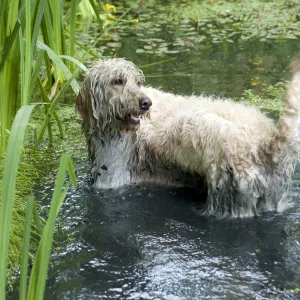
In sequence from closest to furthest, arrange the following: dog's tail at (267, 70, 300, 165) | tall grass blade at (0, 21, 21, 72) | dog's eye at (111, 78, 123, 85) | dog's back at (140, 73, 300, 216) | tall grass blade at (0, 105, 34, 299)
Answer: tall grass blade at (0, 105, 34, 299)
tall grass blade at (0, 21, 21, 72)
dog's tail at (267, 70, 300, 165)
dog's back at (140, 73, 300, 216)
dog's eye at (111, 78, 123, 85)

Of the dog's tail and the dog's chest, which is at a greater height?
the dog's tail

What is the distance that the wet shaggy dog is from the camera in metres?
4.70

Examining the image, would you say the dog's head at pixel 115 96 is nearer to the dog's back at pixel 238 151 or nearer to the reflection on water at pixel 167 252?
the dog's back at pixel 238 151

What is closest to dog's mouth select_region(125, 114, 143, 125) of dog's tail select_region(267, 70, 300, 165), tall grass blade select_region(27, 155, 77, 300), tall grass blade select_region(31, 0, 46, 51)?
tall grass blade select_region(31, 0, 46, 51)

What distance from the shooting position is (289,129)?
14.8ft

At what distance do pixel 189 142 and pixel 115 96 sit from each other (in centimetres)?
71

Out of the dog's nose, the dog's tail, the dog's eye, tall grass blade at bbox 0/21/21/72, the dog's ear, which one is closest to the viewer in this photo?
tall grass blade at bbox 0/21/21/72

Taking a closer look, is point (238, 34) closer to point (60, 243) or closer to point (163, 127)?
point (163, 127)

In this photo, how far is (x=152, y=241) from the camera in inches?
186

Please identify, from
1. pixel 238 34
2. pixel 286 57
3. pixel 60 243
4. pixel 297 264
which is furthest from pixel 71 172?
pixel 238 34

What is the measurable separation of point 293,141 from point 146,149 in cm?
145

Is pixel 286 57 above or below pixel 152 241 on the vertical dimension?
above

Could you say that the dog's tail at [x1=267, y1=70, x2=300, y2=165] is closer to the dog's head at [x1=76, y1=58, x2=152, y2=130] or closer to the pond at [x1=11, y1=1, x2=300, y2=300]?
the pond at [x1=11, y1=1, x2=300, y2=300]

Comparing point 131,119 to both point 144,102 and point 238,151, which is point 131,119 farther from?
point 238,151
